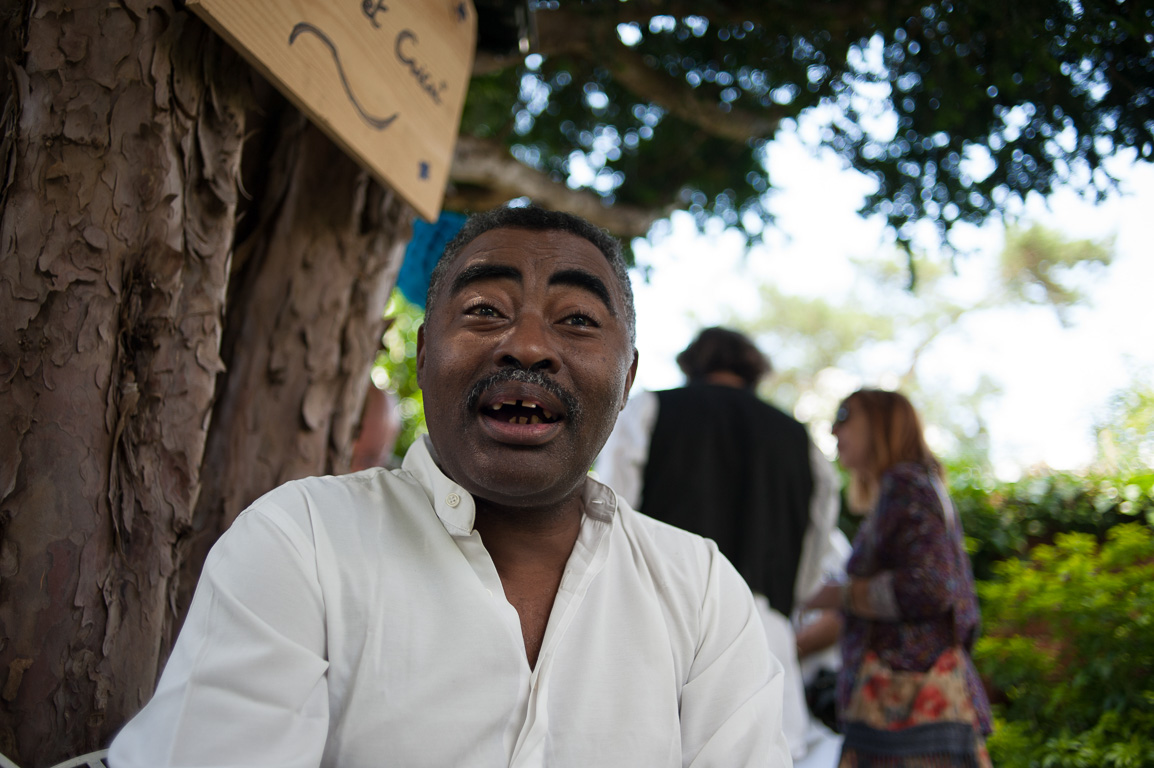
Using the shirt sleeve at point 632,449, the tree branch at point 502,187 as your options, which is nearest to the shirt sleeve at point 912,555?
the shirt sleeve at point 632,449

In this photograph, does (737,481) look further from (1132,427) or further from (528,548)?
(1132,427)

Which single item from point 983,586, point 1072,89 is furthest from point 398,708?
point 983,586

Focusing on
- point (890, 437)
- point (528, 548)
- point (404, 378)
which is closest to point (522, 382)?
point (528, 548)

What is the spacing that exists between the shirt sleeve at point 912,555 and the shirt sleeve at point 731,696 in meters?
1.36

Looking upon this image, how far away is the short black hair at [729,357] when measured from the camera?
352 centimetres

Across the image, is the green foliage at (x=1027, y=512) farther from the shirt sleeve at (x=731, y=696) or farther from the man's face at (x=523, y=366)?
the man's face at (x=523, y=366)

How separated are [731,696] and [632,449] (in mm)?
1859

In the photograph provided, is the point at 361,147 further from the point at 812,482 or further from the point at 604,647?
the point at 812,482

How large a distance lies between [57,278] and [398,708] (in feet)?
3.37

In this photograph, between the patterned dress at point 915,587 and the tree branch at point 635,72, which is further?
the tree branch at point 635,72

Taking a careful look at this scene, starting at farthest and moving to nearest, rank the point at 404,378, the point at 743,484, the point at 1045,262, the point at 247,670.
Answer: the point at 1045,262, the point at 404,378, the point at 743,484, the point at 247,670

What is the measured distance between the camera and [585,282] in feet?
5.17

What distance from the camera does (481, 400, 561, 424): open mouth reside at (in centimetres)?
145

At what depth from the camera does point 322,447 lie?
220cm
